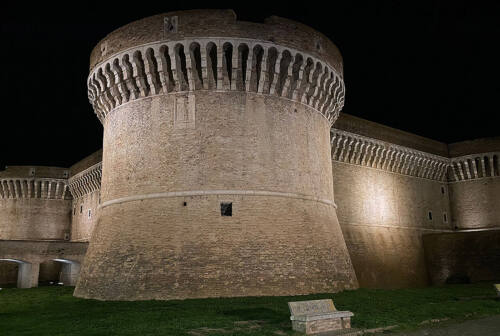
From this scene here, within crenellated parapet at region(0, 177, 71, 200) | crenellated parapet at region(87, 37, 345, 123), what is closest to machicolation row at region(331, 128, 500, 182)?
crenellated parapet at region(87, 37, 345, 123)

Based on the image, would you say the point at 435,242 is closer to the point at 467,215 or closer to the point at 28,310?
the point at 467,215

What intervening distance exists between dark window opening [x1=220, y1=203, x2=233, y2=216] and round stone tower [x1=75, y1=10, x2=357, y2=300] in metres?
0.04

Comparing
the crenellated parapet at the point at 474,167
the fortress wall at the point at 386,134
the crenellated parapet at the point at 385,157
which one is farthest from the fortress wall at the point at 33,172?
the crenellated parapet at the point at 474,167

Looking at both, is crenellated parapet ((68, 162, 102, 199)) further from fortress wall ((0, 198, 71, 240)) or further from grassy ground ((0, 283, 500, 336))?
grassy ground ((0, 283, 500, 336))

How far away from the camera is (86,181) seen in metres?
28.2

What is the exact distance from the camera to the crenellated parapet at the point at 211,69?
44.9 ft

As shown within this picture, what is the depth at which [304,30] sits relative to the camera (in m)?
14.9

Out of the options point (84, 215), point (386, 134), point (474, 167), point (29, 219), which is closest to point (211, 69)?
point (386, 134)

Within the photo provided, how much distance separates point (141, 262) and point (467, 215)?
2158 centimetres

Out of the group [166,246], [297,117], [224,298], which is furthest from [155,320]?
[297,117]

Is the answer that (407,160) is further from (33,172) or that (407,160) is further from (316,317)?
(33,172)

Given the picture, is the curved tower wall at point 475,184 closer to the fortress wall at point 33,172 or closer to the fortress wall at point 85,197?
the fortress wall at point 85,197

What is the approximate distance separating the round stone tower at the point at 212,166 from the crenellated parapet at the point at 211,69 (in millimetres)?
34

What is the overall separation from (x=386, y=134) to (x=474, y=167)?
22.6ft
